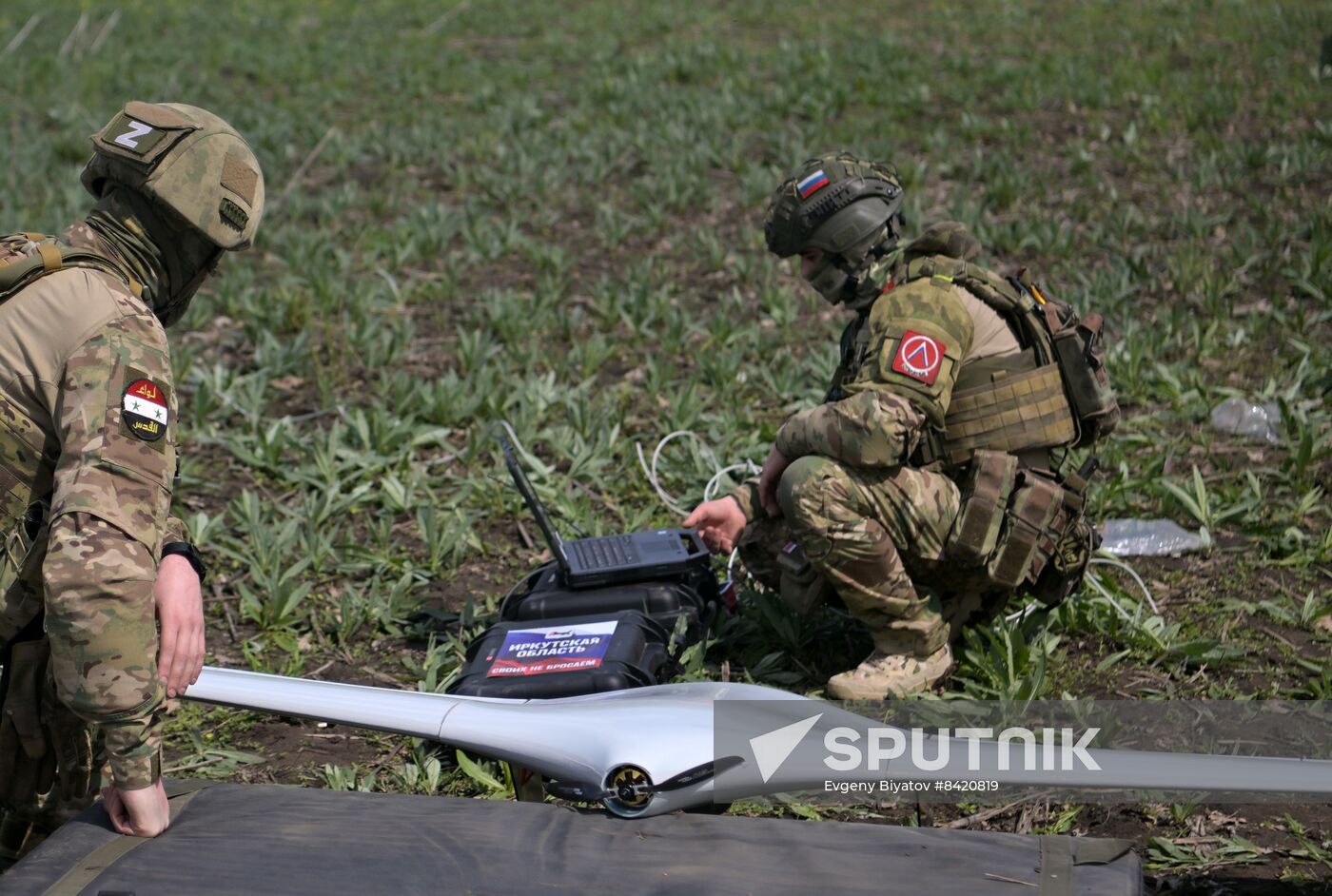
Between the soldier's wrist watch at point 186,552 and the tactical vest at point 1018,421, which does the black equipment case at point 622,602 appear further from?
the soldier's wrist watch at point 186,552

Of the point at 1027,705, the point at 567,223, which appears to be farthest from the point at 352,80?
the point at 1027,705

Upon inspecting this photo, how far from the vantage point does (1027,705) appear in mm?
4180

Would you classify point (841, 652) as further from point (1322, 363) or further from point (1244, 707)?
point (1322, 363)

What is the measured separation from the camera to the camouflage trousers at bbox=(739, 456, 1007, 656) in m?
4.15

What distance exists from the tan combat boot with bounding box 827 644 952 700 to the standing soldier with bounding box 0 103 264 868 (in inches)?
84.9

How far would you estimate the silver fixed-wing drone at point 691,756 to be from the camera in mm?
3168

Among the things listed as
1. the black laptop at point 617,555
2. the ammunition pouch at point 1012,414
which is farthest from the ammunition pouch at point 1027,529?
the black laptop at point 617,555

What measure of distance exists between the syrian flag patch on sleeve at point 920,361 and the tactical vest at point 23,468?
2350 mm

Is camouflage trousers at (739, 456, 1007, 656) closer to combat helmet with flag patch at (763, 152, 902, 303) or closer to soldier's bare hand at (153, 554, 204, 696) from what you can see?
combat helmet with flag patch at (763, 152, 902, 303)

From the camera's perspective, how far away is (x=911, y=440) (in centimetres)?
419

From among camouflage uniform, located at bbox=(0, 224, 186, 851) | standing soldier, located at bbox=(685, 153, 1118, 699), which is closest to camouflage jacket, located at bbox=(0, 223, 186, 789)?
camouflage uniform, located at bbox=(0, 224, 186, 851)

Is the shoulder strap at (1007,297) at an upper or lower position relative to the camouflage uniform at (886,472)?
upper

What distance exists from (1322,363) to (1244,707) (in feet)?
10.5

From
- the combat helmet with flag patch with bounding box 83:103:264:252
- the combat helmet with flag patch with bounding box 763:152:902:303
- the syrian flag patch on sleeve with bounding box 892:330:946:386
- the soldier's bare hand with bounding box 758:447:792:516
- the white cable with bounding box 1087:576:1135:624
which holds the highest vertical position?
the combat helmet with flag patch with bounding box 83:103:264:252
